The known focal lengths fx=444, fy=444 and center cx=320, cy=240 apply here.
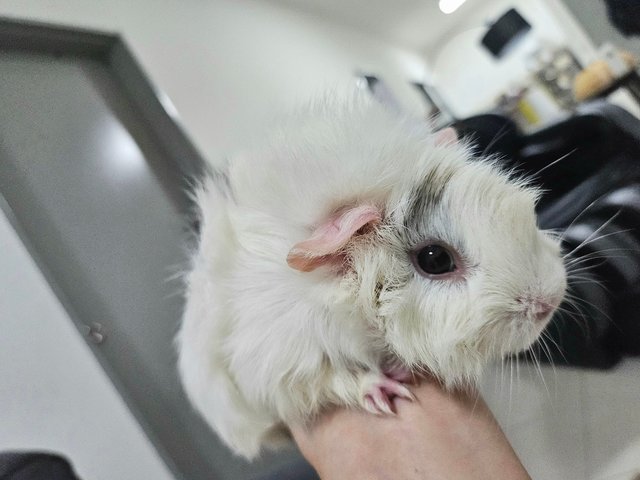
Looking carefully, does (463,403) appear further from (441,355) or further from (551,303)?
(551,303)

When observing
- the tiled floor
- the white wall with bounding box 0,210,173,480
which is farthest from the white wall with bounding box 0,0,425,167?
the tiled floor

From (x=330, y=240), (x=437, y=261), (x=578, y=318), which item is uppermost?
(x=330, y=240)

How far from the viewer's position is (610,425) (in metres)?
0.84

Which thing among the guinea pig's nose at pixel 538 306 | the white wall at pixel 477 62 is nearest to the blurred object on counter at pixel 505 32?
the white wall at pixel 477 62

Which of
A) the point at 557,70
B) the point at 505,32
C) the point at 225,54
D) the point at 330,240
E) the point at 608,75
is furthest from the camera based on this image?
the point at 505,32

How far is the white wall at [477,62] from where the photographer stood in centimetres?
302

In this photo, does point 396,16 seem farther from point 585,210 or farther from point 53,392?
point 53,392

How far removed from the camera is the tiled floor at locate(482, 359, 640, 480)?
816 millimetres

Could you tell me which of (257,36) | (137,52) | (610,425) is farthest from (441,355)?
(257,36)

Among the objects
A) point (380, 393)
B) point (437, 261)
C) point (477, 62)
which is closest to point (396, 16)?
point (477, 62)

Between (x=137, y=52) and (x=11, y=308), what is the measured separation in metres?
1.38

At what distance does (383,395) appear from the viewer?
28.8 inches

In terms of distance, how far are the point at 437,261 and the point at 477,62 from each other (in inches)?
119

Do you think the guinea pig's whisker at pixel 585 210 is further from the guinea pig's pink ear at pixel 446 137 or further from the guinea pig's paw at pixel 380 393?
the guinea pig's paw at pixel 380 393
